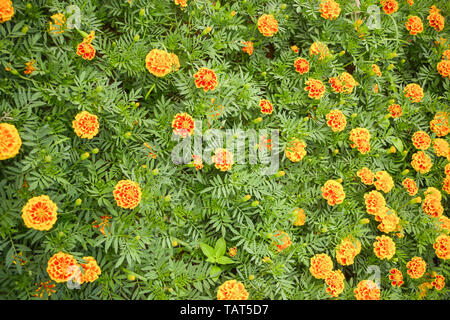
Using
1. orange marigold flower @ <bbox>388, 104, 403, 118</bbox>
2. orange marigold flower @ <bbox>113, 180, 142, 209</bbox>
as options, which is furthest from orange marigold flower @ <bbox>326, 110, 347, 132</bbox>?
orange marigold flower @ <bbox>113, 180, 142, 209</bbox>

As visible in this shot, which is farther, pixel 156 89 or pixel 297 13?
pixel 297 13

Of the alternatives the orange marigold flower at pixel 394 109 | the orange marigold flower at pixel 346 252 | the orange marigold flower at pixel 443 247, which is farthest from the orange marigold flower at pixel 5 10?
the orange marigold flower at pixel 443 247

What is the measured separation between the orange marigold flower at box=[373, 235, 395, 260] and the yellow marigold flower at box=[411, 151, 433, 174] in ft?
1.86

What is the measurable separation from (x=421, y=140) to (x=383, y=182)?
0.47 metres

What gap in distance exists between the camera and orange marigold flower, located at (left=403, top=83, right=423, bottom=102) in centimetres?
245

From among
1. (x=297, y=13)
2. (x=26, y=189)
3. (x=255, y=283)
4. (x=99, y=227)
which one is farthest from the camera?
(x=297, y=13)

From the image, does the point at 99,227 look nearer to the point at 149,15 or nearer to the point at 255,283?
the point at 255,283

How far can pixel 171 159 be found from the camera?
6.06 ft

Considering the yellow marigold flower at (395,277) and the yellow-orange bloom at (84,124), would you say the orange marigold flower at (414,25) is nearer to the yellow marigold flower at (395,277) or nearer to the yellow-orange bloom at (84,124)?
the yellow marigold flower at (395,277)

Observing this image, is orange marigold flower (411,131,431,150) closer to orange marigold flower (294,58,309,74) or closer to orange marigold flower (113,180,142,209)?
orange marigold flower (294,58,309,74)

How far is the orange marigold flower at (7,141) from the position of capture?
136cm

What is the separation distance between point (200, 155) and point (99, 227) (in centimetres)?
58

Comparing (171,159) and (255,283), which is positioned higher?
(171,159)
